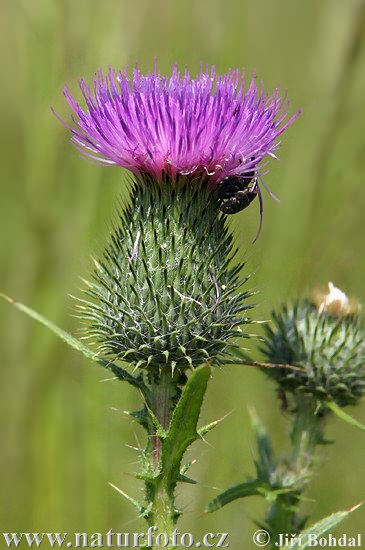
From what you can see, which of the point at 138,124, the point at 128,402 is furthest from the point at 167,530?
the point at 128,402

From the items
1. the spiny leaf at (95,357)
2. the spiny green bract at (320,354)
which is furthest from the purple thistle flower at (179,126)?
the spiny green bract at (320,354)

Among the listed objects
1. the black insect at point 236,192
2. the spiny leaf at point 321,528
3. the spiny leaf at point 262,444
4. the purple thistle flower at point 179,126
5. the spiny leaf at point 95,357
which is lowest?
the spiny leaf at point 321,528

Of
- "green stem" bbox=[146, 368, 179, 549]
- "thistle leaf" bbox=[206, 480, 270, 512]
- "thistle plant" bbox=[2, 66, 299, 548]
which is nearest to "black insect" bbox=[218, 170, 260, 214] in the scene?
"thistle plant" bbox=[2, 66, 299, 548]

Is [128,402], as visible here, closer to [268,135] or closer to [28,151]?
[28,151]

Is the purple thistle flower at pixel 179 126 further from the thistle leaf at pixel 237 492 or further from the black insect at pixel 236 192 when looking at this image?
the thistle leaf at pixel 237 492

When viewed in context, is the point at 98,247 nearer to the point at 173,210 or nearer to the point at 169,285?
the point at 173,210

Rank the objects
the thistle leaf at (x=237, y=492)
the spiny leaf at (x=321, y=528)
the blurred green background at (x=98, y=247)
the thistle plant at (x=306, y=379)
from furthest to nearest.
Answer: the blurred green background at (x=98, y=247) < the thistle plant at (x=306, y=379) < the thistle leaf at (x=237, y=492) < the spiny leaf at (x=321, y=528)

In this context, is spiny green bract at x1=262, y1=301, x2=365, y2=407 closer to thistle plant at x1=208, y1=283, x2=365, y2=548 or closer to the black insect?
thistle plant at x1=208, y1=283, x2=365, y2=548
